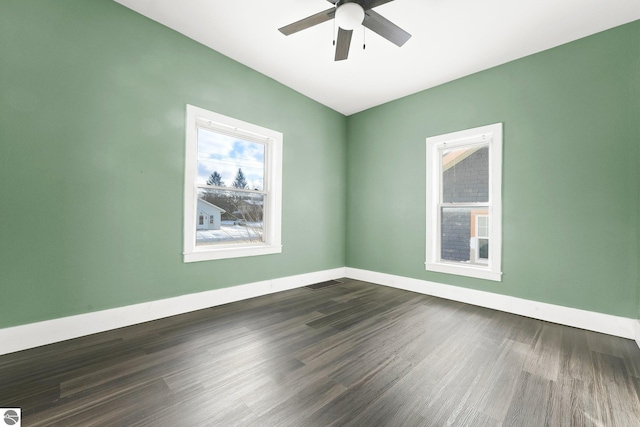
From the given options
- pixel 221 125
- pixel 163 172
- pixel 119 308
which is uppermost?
pixel 221 125

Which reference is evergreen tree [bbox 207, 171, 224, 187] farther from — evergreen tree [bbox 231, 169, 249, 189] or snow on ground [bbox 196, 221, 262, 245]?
snow on ground [bbox 196, 221, 262, 245]

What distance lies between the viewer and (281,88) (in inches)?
153

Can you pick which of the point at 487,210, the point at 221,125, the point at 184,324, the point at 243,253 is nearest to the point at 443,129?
the point at 487,210

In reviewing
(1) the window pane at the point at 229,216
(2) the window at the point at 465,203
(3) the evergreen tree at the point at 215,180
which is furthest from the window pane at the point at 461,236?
A: (3) the evergreen tree at the point at 215,180

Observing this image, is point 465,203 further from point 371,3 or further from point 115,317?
point 115,317

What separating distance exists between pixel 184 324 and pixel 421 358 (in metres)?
2.16

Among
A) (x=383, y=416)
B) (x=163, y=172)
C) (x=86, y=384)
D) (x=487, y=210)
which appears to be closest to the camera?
(x=383, y=416)

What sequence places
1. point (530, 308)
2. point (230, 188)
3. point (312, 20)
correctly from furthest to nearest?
point (230, 188)
point (530, 308)
point (312, 20)

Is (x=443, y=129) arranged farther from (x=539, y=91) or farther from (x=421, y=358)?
(x=421, y=358)

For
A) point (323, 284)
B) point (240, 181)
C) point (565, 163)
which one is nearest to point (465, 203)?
point (565, 163)

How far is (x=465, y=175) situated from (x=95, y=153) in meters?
4.20

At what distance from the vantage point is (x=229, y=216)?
3480 mm

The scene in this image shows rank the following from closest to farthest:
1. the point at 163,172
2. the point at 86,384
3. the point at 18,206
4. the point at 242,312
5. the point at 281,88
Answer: the point at 86,384, the point at 18,206, the point at 163,172, the point at 242,312, the point at 281,88

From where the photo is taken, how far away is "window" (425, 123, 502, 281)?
3.25 meters
